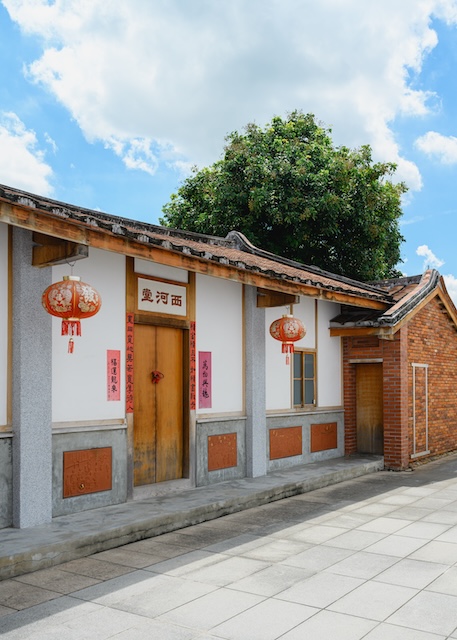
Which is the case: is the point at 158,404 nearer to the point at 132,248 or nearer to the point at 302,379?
the point at 132,248

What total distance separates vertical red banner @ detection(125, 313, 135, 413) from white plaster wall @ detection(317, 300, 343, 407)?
471 cm

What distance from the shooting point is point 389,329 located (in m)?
11.3

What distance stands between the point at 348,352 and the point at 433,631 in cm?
822

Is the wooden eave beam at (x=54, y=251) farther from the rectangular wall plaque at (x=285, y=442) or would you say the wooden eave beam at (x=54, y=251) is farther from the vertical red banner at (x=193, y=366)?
the rectangular wall plaque at (x=285, y=442)

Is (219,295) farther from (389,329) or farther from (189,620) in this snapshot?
(189,620)

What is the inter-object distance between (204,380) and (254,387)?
3.41 feet

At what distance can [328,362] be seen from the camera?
38.8 feet

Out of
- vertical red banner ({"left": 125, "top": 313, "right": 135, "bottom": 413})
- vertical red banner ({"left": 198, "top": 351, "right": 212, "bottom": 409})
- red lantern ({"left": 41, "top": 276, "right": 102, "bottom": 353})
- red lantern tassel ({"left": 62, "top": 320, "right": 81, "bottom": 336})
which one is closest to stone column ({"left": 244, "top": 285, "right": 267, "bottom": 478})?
vertical red banner ({"left": 198, "top": 351, "right": 212, "bottom": 409})

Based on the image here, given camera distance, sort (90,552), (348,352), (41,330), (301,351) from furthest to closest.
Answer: (348,352), (301,351), (41,330), (90,552)

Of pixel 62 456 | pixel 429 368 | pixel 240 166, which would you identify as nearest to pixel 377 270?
pixel 240 166

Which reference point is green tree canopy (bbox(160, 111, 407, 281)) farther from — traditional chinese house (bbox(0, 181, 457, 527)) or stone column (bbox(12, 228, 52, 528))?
stone column (bbox(12, 228, 52, 528))

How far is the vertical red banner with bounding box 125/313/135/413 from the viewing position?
7.60m

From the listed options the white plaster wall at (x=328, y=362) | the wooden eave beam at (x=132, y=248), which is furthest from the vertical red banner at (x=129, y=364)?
the white plaster wall at (x=328, y=362)

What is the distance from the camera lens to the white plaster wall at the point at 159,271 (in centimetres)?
784
